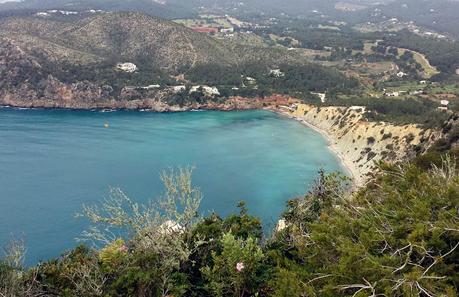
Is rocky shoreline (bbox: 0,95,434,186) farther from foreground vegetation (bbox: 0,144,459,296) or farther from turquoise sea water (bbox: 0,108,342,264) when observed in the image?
foreground vegetation (bbox: 0,144,459,296)

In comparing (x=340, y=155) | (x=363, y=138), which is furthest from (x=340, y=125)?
(x=340, y=155)

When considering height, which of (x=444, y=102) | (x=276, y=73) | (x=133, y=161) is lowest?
(x=276, y=73)

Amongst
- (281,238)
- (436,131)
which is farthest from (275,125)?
(281,238)

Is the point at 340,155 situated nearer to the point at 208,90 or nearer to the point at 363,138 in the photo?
the point at 363,138

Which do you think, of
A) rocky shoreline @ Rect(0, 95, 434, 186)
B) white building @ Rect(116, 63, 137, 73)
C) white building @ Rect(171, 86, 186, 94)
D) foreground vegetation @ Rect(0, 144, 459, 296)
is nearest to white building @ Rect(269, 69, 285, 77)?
rocky shoreline @ Rect(0, 95, 434, 186)

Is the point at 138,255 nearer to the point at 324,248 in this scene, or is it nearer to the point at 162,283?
the point at 162,283

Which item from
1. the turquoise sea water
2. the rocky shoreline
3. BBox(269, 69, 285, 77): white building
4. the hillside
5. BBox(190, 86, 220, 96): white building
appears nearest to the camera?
the turquoise sea water

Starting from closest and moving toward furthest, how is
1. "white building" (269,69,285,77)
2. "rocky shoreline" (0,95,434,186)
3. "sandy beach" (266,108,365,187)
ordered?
"sandy beach" (266,108,365,187), "rocky shoreline" (0,95,434,186), "white building" (269,69,285,77)
